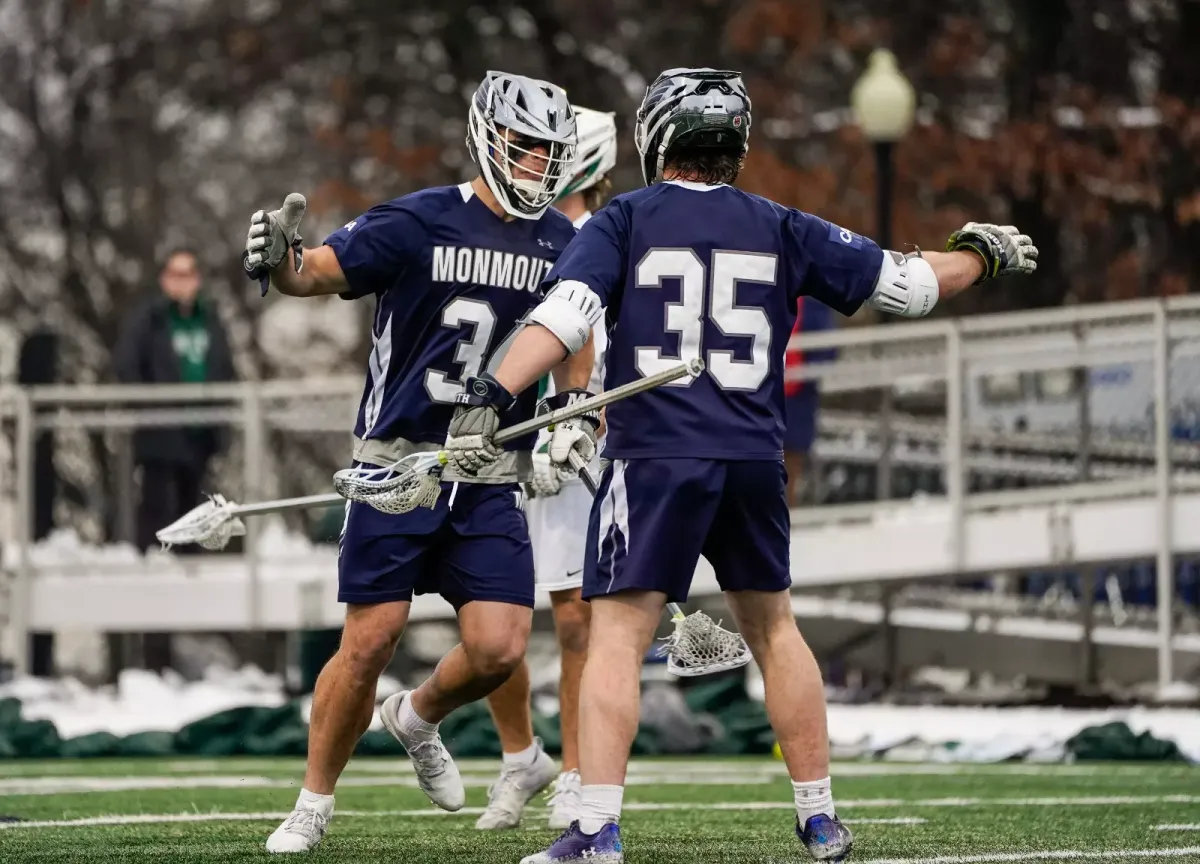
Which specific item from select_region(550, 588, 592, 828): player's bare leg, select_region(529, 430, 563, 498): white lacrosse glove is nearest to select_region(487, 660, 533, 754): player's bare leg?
select_region(550, 588, 592, 828): player's bare leg

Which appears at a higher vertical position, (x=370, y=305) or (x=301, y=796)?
(x=370, y=305)

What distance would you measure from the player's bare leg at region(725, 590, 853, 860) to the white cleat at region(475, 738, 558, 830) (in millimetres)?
1820

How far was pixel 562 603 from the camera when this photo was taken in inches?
368

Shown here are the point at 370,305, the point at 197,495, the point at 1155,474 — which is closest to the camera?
the point at 1155,474

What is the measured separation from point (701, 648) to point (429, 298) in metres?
1.29

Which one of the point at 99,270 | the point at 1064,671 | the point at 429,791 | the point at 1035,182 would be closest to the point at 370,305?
the point at 99,270

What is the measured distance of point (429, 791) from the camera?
27.4ft

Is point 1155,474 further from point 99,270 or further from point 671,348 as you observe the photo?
point 99,270

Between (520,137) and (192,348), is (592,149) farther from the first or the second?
(192,348)

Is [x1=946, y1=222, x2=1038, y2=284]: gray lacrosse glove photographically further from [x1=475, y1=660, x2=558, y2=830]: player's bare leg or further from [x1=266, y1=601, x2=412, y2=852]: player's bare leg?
[x1=475, y1=660, x2=558, y2=830]: player's bare leg

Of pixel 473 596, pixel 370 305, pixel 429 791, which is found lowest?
pixel 429 791

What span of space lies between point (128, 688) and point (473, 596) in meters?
7.78

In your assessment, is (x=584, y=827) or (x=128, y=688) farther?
(x=128, y=688)

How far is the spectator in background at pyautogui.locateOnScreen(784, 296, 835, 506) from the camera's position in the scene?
1520 centimetres
